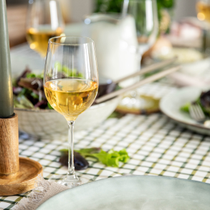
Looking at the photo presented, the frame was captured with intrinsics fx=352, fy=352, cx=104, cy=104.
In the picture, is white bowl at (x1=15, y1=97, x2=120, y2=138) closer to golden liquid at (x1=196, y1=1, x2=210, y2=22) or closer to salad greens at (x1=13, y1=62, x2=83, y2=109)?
salad greens at (x1=13, y1=62, x2=83, y2=109)

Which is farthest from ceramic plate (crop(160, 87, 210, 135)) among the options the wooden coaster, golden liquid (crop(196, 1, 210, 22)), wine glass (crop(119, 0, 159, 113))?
golden liquid (crop(196, 1, 210, 22))

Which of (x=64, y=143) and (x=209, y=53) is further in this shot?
(x=209, y=53)

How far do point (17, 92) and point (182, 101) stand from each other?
574 mm

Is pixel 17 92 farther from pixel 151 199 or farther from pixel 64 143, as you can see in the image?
pixel 151 199

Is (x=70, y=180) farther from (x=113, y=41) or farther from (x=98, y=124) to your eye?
(x=113, y=41)

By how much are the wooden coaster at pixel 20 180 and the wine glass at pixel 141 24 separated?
0.55 meters

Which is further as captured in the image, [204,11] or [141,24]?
[204,11]

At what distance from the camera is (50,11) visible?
147 cm

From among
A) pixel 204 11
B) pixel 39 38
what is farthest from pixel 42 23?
pixel 204 11

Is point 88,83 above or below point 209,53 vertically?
above

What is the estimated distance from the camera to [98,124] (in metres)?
1.06

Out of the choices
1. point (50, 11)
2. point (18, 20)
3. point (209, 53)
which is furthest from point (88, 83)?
point (18, 20)

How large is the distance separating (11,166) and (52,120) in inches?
8.4

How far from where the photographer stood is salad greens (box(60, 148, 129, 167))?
872mm
